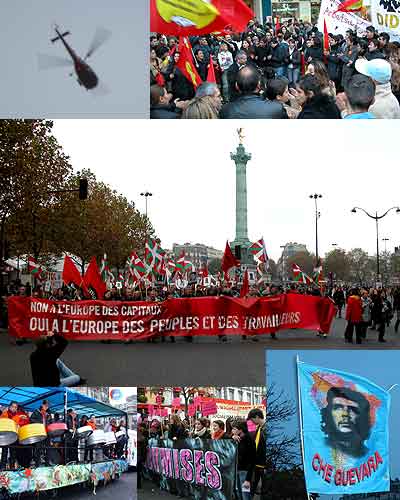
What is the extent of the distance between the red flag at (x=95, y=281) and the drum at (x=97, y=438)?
3.27 m

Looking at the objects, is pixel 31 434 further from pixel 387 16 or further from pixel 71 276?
pixel 387 16

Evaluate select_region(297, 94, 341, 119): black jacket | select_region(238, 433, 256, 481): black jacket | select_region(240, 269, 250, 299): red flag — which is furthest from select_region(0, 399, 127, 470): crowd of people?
select_region(297, 94, 341, 119): black jacket

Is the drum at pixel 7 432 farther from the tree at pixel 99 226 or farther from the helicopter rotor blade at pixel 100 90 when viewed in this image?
the helicopter rotor blade at pixel 100 90

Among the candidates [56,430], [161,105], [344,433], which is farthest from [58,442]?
[161,105]

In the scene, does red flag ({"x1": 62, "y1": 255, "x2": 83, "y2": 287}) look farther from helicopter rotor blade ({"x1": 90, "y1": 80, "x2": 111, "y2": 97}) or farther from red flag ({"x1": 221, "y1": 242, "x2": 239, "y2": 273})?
helicopter rotor blade ({"x1": 90, "y1": 80, "x2": 111, "y2": 97})

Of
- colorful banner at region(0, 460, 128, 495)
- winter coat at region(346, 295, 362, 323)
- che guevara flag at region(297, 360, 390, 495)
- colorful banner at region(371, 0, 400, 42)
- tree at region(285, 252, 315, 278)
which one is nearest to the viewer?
colorful banner at region(0, 460, 128, 495)

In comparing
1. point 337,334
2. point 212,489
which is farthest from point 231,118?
point 212,489

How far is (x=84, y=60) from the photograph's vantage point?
245 inches

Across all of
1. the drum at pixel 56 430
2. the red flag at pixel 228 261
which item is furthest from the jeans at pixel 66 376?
the red flag at pixel 228 261

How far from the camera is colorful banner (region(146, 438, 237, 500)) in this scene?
5.52 metres

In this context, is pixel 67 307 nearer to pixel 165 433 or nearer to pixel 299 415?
pixel 165 433

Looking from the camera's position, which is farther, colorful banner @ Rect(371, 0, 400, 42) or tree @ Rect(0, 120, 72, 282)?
tree @ Rect(0, 120, 72, 282)

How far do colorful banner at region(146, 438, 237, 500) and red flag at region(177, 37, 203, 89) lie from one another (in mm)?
3611

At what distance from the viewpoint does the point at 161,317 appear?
26.0 feet
